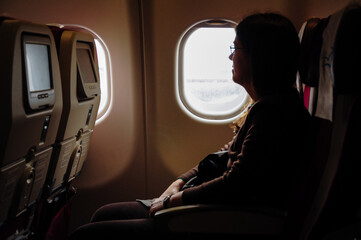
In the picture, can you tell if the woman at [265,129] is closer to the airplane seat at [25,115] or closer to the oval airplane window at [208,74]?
the airplane seat at [25,115]

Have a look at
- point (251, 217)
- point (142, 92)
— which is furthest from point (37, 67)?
point (142, 92)

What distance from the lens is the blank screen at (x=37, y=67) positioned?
1.49 m

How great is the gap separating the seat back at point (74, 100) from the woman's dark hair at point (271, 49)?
87cm

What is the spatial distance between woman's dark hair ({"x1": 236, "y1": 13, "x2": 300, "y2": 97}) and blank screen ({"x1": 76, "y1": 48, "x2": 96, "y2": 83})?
96 cm

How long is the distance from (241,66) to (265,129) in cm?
33

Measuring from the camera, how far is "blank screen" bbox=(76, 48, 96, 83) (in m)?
2.08

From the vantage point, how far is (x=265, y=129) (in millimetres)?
1418

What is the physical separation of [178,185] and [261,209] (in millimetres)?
539

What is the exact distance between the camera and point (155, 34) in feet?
8.49

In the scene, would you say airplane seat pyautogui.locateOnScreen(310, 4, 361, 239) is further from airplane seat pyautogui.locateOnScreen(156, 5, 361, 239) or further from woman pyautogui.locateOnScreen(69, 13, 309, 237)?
woman pyautogui.locateOnScreen(69, 13, 309, 237)

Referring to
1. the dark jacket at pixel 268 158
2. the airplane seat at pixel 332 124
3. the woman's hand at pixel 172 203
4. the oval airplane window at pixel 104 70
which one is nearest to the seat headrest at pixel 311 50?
the airplane seat at pixel 332 124

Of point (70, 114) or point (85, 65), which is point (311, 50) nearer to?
point (70, 114)

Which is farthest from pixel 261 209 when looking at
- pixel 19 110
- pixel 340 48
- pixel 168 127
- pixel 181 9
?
pixel 181 9

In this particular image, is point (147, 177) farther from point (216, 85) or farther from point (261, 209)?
point (261, 209)
